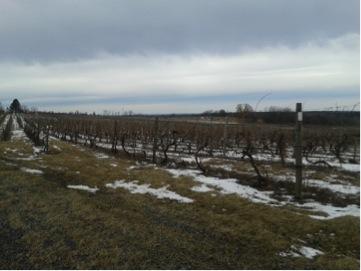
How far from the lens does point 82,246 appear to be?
14.3 ft

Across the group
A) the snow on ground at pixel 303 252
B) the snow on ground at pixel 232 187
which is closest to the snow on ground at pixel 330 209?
the snow on ground at pixel 232 187

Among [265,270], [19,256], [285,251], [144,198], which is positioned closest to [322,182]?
[144,198]

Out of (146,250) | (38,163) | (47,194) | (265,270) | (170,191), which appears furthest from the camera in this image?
(38,163)

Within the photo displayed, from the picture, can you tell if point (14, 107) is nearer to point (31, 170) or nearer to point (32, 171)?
point (31, 170)

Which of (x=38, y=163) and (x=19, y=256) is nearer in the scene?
(x=19, y=256)

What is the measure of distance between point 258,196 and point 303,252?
305 centimetres

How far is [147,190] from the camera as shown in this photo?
7844 mm

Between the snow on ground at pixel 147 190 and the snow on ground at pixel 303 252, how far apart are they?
8.58 feet

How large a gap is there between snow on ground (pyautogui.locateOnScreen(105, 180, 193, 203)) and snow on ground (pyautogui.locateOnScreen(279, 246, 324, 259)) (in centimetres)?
261

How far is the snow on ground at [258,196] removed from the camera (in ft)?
21.0

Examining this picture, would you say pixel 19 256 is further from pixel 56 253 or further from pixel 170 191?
pixel 170 191

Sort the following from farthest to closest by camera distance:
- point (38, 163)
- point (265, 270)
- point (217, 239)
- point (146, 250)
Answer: point (38, 163), point (217, 239), point (146, 250), point (265, 270)

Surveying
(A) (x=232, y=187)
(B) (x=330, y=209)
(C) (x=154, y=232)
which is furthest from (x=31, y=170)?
(B) (x=330, y=209)

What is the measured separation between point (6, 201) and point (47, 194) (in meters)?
0.73
